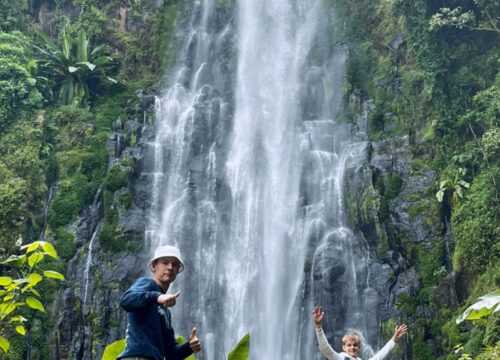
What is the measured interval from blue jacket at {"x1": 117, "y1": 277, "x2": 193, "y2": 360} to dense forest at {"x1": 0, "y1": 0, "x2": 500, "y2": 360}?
11.1 m

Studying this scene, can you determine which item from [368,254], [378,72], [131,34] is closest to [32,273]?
[368,254]

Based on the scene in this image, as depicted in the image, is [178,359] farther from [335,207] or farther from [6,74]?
[6,74]

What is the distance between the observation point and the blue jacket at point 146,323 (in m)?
3.23

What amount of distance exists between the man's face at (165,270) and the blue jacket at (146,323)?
112 millimetres

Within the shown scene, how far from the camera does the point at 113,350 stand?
372cm

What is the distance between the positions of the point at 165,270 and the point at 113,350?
2.12 ft

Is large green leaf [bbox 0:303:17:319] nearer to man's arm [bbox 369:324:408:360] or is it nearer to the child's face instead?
the child's face

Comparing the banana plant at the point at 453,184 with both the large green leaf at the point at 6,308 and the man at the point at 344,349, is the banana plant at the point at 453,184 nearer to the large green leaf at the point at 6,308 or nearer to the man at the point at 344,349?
the man at the point at 344,349

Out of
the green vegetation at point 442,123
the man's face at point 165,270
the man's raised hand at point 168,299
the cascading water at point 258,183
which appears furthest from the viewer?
the cascading water at point 258,183

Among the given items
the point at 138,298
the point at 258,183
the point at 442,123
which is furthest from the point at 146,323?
the point at 258,183

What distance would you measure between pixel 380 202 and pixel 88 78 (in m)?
12.2

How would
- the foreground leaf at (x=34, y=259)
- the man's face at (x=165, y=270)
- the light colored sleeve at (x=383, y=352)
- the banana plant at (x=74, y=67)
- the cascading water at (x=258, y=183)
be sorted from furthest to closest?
the banana plant at (x=74, y=67)
the cascading water at (x=258, y=183)
the light colored sleeve at (x=383, y=352)
the man's face at (x=165, y=270)
the foreground leaf at (x=34, y=259)

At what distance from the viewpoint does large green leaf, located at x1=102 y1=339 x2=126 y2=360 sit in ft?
12.1

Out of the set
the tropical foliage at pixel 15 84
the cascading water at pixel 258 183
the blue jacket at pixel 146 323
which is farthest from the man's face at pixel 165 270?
the tropical foliage at pixel 15 84
